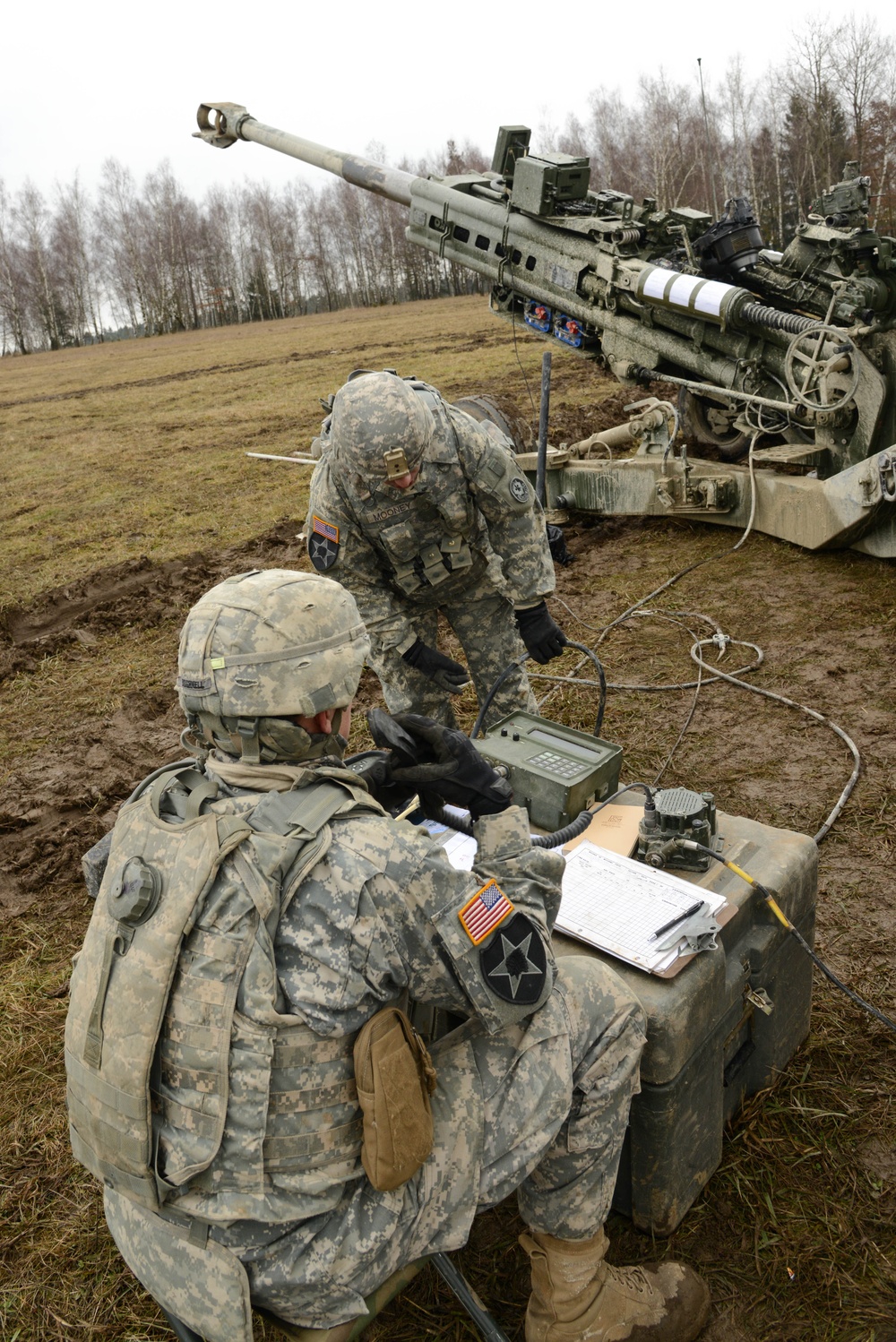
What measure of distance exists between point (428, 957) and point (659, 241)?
6479mm

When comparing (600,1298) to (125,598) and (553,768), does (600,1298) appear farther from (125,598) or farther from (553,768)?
(125,598)

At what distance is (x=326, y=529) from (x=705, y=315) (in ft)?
12.4

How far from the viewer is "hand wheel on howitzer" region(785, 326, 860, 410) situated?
6.20 metres

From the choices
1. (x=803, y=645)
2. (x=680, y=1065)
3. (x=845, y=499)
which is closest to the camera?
(x=680, y=1065)

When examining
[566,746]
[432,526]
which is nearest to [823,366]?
[432,526]

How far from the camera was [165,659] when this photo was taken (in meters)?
6.56

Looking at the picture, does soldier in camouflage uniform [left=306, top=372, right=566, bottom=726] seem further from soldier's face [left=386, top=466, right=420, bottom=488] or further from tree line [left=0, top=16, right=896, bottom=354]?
tree line [left=0, top=16, right=896, bottom=354]

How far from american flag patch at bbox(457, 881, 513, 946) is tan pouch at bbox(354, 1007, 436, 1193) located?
20 centimetres

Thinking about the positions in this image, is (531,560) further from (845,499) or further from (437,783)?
(845,499)

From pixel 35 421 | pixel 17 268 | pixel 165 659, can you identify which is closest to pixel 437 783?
pixel 165 659

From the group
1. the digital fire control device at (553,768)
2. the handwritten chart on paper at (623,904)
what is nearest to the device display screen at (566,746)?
the digital fire control device at (553,768)

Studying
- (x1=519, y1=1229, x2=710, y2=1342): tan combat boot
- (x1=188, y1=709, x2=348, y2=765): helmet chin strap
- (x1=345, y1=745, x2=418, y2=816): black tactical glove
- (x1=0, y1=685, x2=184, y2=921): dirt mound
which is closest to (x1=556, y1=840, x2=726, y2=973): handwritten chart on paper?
(x1=345, y1=745, x2=418, y2=816): black tactical glove

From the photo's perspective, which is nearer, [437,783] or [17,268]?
[437,783]

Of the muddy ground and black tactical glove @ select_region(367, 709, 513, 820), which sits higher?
black tactical glove @ select_region(367, 709, 513, 820)
